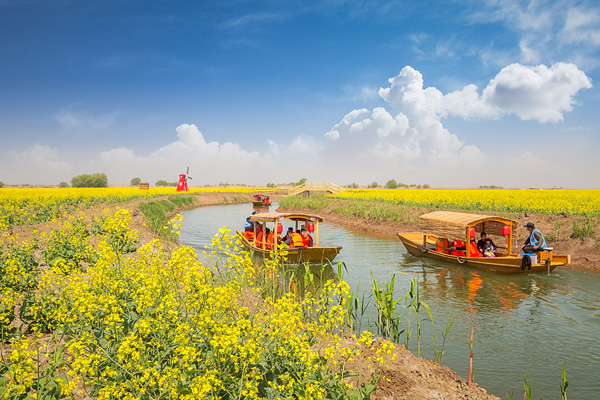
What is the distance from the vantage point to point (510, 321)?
31.6ft

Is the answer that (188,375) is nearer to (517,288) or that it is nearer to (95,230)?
(517,288)

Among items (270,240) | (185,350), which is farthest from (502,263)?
(185,350)

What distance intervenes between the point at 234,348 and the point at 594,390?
6.65 metres

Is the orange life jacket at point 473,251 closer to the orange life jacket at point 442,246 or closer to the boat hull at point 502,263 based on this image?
the boat hull at point 502,263

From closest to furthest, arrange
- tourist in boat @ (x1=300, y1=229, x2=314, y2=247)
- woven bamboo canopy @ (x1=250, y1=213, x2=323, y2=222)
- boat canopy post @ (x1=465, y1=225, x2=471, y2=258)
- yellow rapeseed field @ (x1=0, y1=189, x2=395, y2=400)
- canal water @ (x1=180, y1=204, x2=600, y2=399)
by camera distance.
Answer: yellow rapeseed field @ (x1=0, y1=189, x2=395, y2=400) < canal water @ (x1=180, y1=204, x2=600, y2=399) < woven bamboo canopy @ (x1=250, y1=213, x2=323, y2=222) < boat canopy post @ (x1=465, y1=225, x2=471, y2=258) < tourist in boat @ (x1=300, y1=229, x2=314, y2=247)

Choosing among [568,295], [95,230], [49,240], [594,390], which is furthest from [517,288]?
[95,230]

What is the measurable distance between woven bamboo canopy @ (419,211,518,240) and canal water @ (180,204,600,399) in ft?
5.25

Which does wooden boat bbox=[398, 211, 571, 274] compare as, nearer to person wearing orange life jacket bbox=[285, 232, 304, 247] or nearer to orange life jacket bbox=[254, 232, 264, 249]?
person wearing orange life jacket bbox=[285, 232, 304, 247]

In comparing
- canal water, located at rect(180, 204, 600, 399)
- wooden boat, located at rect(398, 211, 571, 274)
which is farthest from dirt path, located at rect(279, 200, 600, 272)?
wooden boat, located at rect(398, 211, 571, 274)

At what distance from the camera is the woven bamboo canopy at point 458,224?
1488 centimetres

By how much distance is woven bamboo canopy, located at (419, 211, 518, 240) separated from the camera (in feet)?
48.8

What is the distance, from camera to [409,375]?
5602 mm

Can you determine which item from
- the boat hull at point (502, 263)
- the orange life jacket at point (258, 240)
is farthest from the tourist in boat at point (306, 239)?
the boat hull at point (502, 263)

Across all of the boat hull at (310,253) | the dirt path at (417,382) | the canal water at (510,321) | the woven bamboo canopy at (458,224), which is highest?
the woven bamboo canopy at (458,224)
